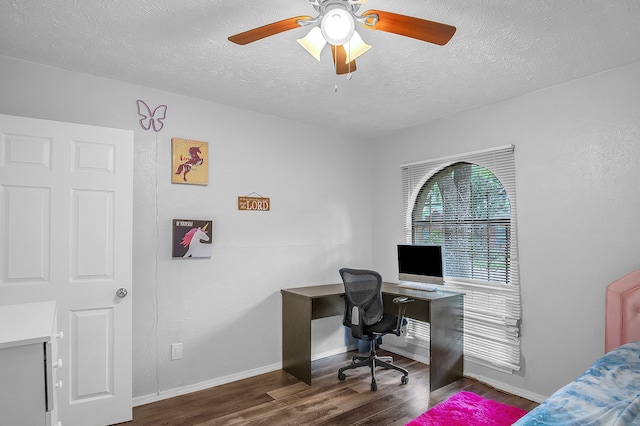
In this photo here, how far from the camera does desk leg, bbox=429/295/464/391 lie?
329cm

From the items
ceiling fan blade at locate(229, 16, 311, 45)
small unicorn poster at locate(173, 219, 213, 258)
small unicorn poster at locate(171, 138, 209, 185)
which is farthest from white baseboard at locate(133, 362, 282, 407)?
ceiling fan blade at locate(229, 16, 311, 45)

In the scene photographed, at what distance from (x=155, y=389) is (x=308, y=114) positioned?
2.81 meters

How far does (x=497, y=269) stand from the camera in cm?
346

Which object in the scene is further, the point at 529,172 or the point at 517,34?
the point at 529,172

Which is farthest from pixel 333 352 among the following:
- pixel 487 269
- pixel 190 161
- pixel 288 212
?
pixel 190 161

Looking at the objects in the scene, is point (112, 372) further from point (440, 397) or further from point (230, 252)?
point (440, 397)

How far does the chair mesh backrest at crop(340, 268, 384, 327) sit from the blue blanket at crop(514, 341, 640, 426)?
1666mm

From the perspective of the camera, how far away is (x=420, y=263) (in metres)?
3.82

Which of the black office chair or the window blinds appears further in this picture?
the black office chair

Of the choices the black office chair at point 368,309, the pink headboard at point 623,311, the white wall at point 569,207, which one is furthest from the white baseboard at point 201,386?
the pink headboard at point 623,311

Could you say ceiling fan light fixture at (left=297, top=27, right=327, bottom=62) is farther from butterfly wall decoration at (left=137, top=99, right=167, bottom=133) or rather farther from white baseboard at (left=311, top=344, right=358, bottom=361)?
white baseboard at (left=311, top=344, right=358, bottom=361)

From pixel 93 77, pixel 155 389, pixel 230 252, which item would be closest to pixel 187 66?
pixel 93 77

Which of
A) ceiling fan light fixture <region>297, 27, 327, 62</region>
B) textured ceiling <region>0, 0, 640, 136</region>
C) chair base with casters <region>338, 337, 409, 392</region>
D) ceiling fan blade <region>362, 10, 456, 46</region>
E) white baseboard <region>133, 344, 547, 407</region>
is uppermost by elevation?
textured ceiling <region>0, 0, 640, 136</region>

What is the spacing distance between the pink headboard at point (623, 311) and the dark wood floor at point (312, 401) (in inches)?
33.8
